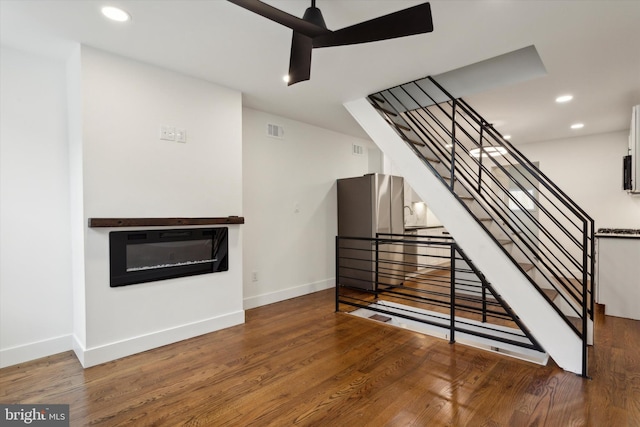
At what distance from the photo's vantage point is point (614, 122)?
15.6 ft

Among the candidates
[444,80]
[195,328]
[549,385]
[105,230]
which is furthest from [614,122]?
[105,230]

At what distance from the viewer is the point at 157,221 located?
114 inches

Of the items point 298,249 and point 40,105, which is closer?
point 40,105

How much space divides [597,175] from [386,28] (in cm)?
564

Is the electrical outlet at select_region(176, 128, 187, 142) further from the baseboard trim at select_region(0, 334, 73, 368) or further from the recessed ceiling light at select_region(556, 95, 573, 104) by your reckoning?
the recessed ceiling light at select_region(556, 95, 573, 104)

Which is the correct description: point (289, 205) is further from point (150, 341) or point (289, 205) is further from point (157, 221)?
point (150, 341)

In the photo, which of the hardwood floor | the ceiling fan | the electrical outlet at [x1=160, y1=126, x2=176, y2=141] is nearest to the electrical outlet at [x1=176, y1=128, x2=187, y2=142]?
the electrical outlet at [x1=160, y1=126, x2=176, y2=141]

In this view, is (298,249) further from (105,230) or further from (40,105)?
(40,105)

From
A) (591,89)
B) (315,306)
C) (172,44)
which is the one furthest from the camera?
(315,306)

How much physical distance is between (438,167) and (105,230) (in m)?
3.42

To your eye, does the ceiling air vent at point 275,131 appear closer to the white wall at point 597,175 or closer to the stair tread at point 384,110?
the stair tread at point 384,110

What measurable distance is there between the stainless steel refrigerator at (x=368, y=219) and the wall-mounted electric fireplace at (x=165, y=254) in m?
2.12

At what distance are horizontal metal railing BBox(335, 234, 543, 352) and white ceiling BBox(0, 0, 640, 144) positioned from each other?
1.70 meters

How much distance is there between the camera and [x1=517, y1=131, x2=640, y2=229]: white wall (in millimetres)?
5219
